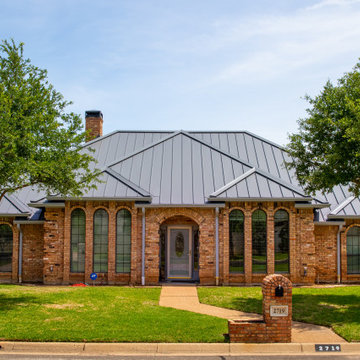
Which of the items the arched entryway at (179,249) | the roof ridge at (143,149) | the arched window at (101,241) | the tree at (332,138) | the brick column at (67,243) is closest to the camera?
the tree at (332,138)

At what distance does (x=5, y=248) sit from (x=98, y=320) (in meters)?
9.79

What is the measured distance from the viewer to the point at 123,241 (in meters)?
18.3

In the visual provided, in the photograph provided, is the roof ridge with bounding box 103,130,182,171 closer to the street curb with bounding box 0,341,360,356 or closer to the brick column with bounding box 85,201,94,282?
the brick column with bounding box 85,201,94,282

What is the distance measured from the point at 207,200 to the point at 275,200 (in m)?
2.66

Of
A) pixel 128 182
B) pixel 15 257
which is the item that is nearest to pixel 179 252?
pixel 128 182

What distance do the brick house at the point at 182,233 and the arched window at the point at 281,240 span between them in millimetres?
40

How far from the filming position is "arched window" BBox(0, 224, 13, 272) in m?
19.1

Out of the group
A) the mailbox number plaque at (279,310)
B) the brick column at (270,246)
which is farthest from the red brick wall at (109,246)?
the mailbox number plaque at (279,310)

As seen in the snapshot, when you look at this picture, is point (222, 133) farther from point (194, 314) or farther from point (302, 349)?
point (302, 349)

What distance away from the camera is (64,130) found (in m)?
14.0

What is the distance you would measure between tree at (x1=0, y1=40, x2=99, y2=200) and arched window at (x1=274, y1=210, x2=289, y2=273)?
Result: 827 cm

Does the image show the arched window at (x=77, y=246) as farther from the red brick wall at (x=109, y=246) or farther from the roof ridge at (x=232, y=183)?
the roof ridge at (x=232, y=183)

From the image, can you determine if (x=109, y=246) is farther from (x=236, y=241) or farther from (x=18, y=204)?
(x=236, y=241)

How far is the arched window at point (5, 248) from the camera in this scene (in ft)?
62.7
